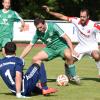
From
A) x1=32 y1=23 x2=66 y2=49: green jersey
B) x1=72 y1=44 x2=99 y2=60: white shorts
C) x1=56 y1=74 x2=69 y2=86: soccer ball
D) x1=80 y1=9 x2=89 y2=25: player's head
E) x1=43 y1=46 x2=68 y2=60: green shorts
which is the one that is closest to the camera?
x1=32 y1=23 x2=66 y2=49: green jersey

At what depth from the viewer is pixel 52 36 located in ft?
39.6

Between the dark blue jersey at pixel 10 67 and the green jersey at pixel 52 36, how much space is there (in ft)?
6.48

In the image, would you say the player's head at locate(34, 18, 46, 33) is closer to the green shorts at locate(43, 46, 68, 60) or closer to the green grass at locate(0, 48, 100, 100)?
the green shorts at locate(43, 46, 68, 60)

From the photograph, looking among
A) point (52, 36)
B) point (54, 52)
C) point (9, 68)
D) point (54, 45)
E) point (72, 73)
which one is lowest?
point (72, 73)

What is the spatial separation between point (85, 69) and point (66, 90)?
4.95 meters

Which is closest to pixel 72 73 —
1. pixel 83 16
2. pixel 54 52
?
pixel 54 52

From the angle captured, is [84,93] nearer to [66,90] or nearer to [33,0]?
[66,90]

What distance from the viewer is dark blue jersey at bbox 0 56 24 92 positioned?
9984 millimetres

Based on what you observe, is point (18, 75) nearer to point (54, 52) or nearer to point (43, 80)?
point (43, 80)

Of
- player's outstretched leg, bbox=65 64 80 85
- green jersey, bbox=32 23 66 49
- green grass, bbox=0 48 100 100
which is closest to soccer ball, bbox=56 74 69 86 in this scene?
green grass, bbox=0 48 100 100

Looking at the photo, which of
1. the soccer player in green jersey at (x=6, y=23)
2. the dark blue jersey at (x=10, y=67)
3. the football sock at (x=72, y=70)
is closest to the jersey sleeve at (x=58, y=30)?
the football sock at (x=72, y=70)

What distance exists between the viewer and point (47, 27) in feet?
38.7

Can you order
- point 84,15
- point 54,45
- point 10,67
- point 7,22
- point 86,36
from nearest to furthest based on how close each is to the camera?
point 10,67 → point 54,45 → point 84,15 → point 86,36 → point 7,22

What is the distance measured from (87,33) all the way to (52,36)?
50.8 inches
